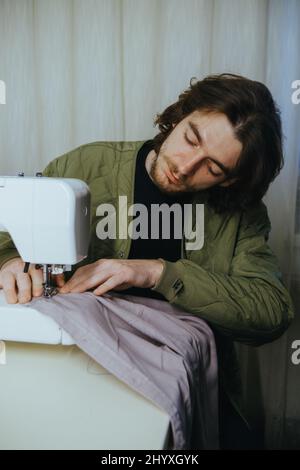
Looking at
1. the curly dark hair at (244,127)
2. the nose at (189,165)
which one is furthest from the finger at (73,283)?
the curly dark hair at (244,127)

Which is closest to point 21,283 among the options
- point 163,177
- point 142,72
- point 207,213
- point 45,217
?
point 45,217

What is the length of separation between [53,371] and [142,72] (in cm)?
118

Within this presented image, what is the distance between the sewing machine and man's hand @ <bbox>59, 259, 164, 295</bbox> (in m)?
0.06

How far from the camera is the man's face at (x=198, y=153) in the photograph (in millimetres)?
1127

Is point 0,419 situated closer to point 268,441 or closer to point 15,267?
point 15,267

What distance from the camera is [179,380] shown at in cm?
75

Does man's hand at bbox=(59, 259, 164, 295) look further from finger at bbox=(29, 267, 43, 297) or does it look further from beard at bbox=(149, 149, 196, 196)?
beard at bbox=(149, 149, 196, 196)

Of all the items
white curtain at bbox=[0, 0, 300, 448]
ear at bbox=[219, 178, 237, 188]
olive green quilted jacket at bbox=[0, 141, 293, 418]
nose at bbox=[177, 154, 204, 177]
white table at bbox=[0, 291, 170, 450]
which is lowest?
white table at bbox=[0, 291, 170, 450]

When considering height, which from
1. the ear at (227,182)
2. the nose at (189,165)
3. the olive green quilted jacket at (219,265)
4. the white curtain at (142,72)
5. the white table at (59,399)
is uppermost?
the white curtain at (142,72)

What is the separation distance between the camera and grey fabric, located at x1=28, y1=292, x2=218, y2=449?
28.1 inches

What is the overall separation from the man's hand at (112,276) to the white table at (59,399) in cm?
12

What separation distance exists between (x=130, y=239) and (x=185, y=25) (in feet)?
2.68

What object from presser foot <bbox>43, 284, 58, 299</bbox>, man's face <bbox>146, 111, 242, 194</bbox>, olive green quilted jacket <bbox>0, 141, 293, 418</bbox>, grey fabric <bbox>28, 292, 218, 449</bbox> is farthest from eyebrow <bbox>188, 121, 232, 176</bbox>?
presser foot <bbox>43, 284, 58, 299</bbox>

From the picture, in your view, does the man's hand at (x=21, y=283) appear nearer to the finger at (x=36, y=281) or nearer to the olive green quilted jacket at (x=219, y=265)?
the finger at (x=36, y=281)
